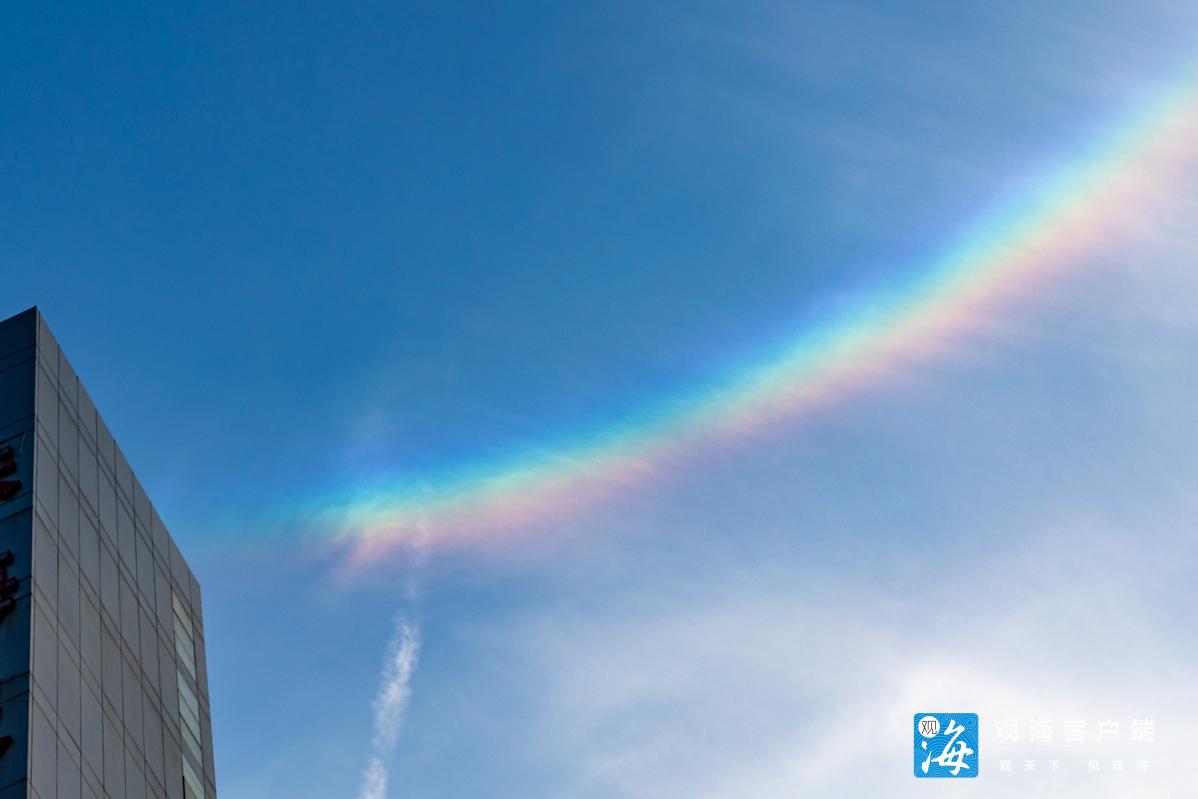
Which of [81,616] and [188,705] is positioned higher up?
[188,705]

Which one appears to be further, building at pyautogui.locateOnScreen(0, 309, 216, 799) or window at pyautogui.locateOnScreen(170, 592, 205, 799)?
window at pyautogui.locateOnScreen(170, 592, 205, 799)

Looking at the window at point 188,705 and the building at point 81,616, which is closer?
the building at point 81,616

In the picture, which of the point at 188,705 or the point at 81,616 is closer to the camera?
the point at 81,616

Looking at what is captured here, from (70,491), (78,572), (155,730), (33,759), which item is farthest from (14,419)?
(33,759)

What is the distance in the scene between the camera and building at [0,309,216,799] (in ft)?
113

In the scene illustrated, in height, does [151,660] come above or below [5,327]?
below

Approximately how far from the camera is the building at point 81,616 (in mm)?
34562

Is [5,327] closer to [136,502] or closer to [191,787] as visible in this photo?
[136,502]

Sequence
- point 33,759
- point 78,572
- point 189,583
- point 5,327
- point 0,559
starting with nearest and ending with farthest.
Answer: point 33,759, point 0,559, point 78,572, point 5,327, point 189,583

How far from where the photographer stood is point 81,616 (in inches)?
1563

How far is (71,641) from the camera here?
3803 cm

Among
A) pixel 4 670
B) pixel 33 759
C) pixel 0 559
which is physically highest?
pixel 0 559

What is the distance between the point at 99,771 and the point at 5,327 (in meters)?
18.0

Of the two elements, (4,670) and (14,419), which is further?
(14,419)
